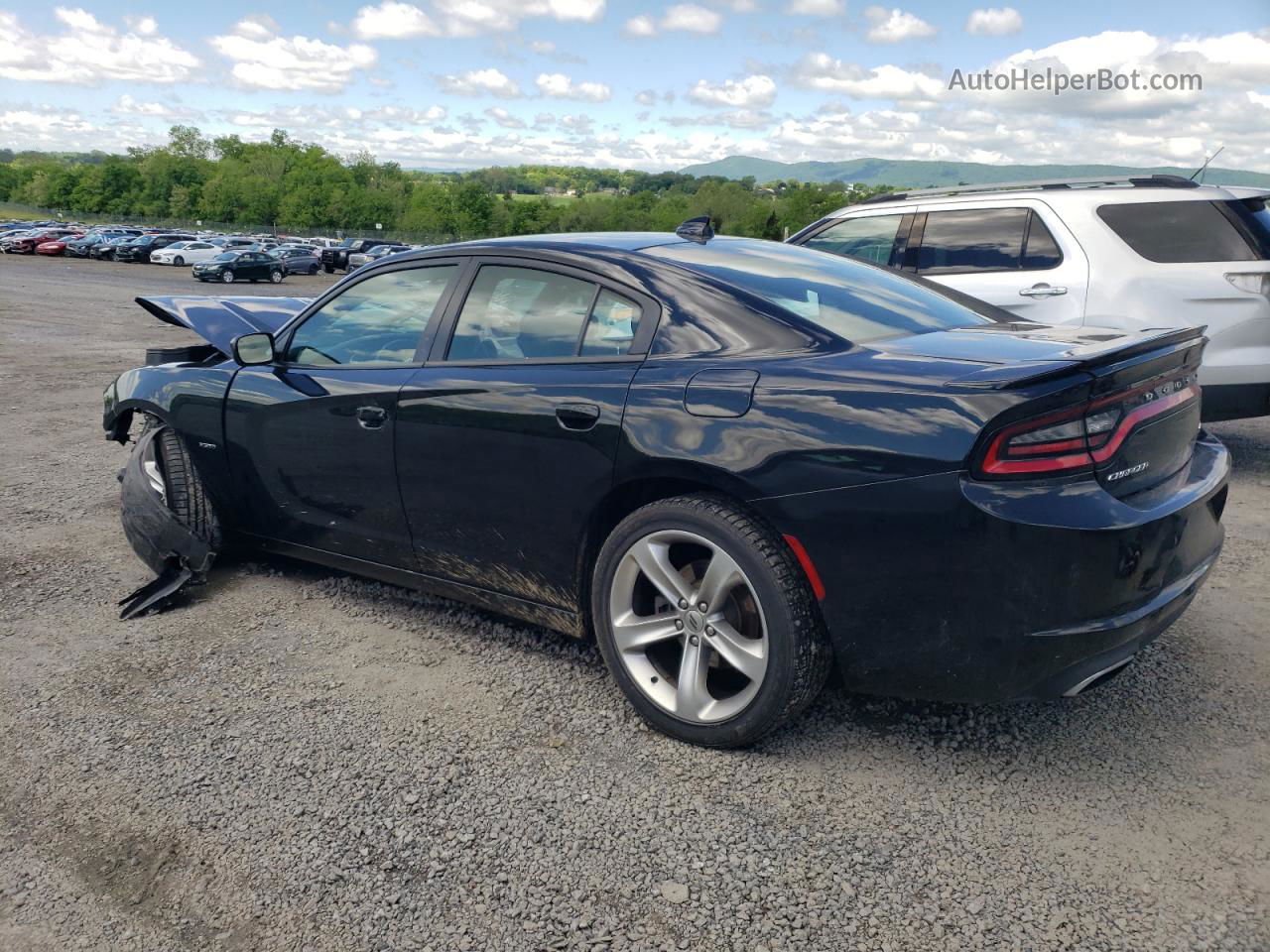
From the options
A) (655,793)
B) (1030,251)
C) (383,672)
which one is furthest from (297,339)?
(1030,251)

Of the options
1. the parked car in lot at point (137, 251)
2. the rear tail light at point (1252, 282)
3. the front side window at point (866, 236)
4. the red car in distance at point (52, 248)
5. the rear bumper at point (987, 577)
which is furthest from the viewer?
the red car in distance at point (52, 248)

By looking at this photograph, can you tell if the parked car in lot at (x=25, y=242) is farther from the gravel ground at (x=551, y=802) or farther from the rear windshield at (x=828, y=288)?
the rear windshield at (x=828, y=288)

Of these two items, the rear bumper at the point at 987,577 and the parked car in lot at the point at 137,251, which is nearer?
the rear bumper at the point at 987,577

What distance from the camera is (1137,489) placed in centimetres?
271

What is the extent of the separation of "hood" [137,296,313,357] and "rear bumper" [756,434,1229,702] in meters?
2.90

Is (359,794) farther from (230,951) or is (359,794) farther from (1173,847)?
(1173,847)

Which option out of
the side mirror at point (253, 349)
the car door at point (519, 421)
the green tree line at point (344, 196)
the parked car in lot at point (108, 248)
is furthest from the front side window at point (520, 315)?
the green tree line at point (344, 196)

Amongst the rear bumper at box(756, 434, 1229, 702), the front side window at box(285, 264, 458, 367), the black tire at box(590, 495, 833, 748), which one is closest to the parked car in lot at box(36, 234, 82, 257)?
the front side window at box(285, 264, 458, 367)

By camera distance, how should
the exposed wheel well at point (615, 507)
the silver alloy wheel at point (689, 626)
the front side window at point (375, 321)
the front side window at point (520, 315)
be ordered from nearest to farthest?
1. the silver alloy wheel at point (689, 626)
2. the exposed wheel well at point (615, 507)
3. the front side window at point (520, 315)
4. the front side window at point (375, 321)

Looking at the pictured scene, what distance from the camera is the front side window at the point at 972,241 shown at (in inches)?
265

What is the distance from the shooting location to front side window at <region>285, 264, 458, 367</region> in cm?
383

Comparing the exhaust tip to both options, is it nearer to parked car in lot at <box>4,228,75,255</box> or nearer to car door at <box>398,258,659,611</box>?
car door at <box>398,258,659,611</box>

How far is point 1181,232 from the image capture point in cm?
610

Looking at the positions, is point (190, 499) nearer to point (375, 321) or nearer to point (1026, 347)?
point (375, 321)
